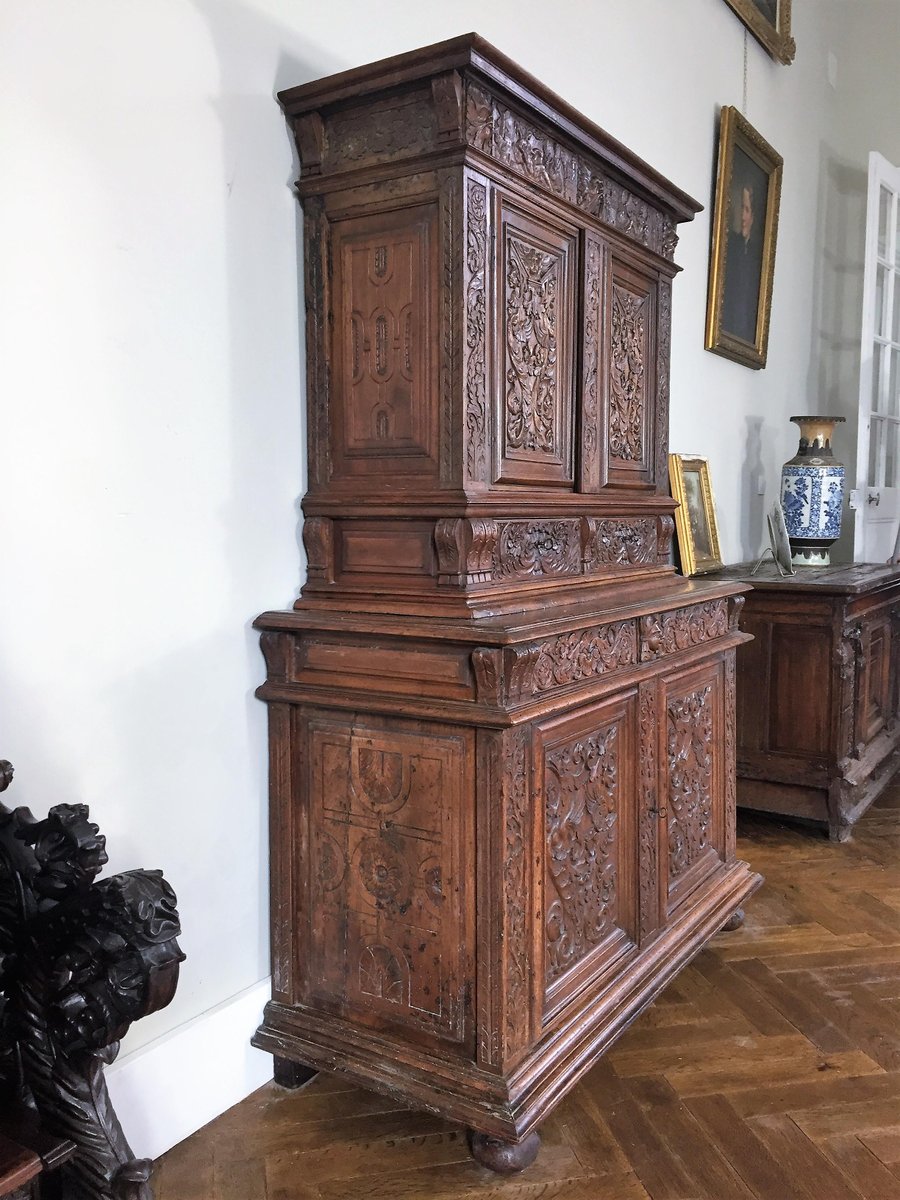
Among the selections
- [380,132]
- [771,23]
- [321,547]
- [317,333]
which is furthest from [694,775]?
[771,23]

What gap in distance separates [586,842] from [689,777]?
2.10ft

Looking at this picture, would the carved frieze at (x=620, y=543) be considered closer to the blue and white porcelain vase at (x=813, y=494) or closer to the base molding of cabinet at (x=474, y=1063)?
the base molding of cabinet at (x=474, y=1063)

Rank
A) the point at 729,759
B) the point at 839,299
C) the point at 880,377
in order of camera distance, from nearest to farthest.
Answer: the point at 729,759 < the point at 880,377 < the point at 839,299

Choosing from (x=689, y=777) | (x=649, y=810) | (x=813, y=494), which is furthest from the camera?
A: (x=813, y=494)

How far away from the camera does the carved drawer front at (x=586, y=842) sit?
204 cm

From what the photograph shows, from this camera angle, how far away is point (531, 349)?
7.07 ft

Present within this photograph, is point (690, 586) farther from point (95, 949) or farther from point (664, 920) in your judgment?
point (95, 949)

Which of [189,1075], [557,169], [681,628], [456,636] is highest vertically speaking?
[557,169]

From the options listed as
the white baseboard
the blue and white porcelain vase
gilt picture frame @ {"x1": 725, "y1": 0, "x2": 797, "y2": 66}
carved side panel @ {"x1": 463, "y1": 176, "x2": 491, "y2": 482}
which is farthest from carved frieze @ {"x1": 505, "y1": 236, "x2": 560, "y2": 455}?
gilt picture frame @ {"x1": 725, "y1": 0, "x2": 797, "y2": 66}

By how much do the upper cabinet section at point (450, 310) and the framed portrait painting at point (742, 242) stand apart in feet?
7.07

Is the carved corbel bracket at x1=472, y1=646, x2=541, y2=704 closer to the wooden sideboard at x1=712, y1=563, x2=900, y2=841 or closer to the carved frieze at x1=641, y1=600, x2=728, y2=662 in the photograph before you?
the carved frieze at x1=641, y1=600, x2=728, y2=662

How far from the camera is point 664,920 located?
2.54m

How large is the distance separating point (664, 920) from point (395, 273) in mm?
1758

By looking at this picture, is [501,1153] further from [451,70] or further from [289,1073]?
[451,70]
